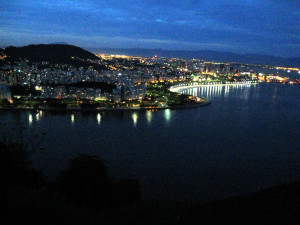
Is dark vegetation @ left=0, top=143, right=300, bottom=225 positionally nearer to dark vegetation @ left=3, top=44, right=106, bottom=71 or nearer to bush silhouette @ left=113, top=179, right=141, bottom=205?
bush silhouette @ left=113, top=179, right=141, bottom=205

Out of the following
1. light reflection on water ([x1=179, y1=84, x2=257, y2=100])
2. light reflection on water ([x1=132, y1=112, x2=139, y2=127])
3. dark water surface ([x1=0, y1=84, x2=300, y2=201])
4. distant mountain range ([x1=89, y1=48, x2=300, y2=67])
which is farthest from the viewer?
distant mountain range ([x1=89, y1=48, x2=300, y2=67])

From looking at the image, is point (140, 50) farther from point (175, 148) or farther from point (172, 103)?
point (175, 148)

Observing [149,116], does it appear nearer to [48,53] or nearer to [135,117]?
[135,117]

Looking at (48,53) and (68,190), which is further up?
(48,53)

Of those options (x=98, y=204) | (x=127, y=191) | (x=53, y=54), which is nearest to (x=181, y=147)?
(x=127, y=191)

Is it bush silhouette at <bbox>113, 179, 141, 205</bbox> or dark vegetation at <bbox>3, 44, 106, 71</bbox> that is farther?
dark vegetation at <bbox>3, 44, 106, 71</bbox>

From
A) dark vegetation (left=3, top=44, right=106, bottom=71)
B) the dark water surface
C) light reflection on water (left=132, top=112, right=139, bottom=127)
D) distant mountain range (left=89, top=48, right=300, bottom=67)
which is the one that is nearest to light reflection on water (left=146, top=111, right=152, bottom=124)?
the dark water surface

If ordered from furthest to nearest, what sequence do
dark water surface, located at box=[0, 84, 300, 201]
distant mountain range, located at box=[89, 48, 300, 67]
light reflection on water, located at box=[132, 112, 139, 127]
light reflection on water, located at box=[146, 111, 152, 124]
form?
1. distant mountain range, located at box=[89, 48, 300, 67]
2. light reflection on water, located at box=[146, 111, 152, 124]
3. light reflection on water, located at box=[132, 112, 139, 127]
4. dark water surface, located at box=[0, 84, 300, 201]
